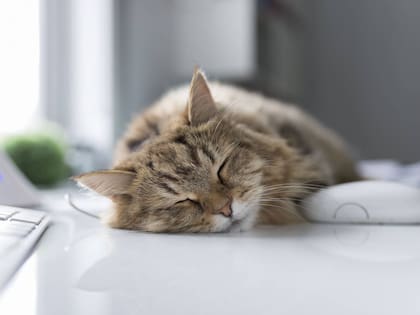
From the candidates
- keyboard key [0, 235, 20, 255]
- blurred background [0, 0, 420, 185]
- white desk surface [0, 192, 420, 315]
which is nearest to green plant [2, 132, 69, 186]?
blurred background [0, 0, 420, 185]

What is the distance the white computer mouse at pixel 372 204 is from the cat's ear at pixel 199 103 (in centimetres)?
40

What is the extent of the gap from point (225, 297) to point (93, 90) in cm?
276

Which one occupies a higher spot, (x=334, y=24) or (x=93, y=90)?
(x=334, y=24)

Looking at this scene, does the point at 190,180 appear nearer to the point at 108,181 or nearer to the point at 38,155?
the point at 108,181

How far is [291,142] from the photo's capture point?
60.0 inches

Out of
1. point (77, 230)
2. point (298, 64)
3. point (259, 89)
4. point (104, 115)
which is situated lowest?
point (77, 230)

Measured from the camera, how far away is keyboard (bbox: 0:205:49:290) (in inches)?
28.5

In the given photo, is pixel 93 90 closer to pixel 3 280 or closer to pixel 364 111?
pixel 3 280

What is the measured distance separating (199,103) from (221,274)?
2.06 feet

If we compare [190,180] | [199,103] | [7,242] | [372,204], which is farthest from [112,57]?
[7,242]

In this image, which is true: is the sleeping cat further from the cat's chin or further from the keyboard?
the keyboard

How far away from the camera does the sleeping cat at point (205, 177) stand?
44.6 inches

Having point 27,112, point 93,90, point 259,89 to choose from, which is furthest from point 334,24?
point 27,112

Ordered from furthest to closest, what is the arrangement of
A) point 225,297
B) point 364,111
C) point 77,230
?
1. point 364,111
2. point 77,230
3. point 225,297
